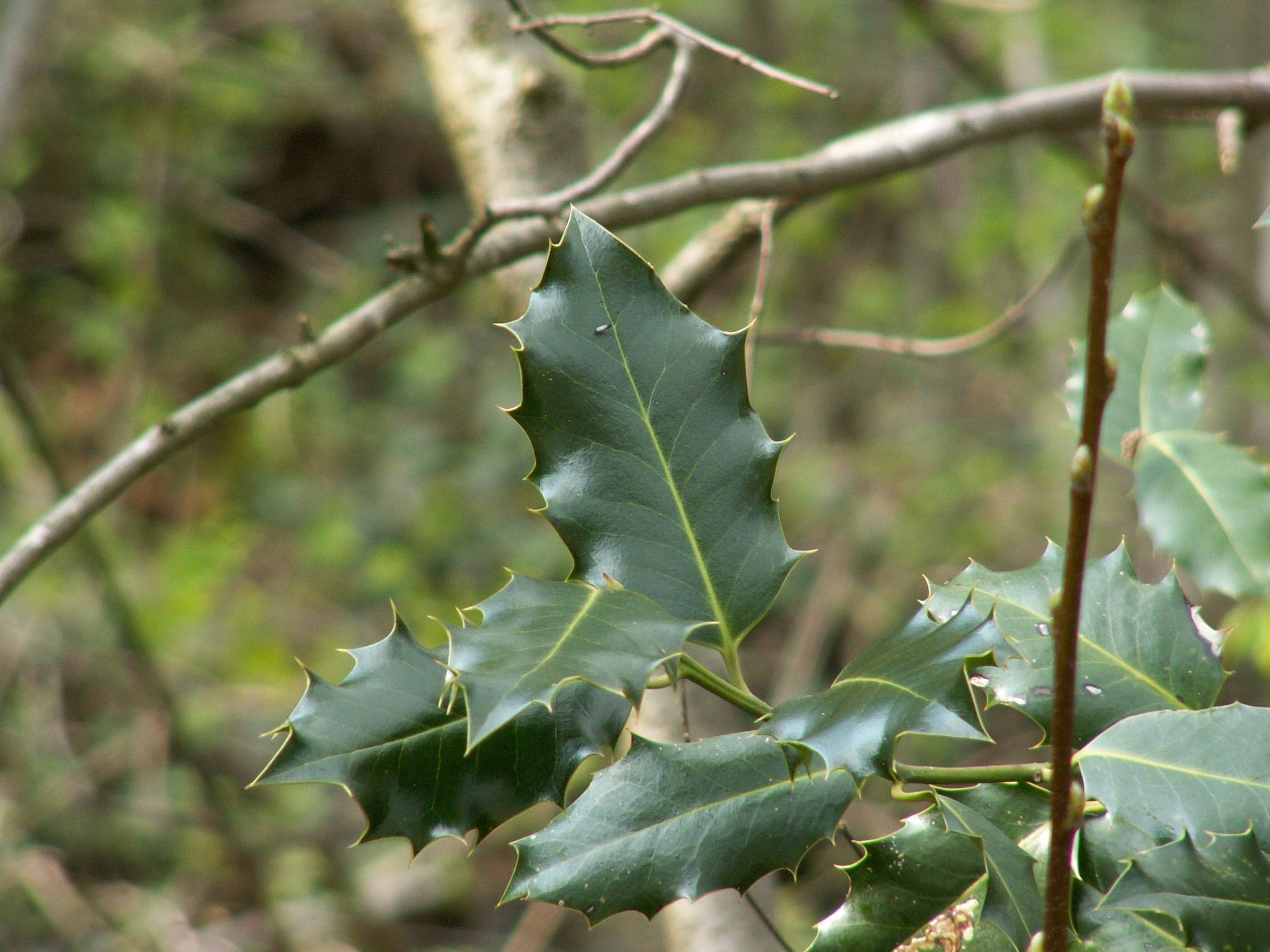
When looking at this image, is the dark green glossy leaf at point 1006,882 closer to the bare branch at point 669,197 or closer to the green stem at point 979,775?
the green stem at point 979,775

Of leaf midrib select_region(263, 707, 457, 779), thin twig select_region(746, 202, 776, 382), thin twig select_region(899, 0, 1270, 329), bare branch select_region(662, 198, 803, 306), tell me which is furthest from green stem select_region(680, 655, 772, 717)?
thin twig select_region(899, 0, 1270, 329)

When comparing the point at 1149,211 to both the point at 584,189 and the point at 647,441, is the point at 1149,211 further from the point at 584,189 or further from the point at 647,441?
the point at 647,441

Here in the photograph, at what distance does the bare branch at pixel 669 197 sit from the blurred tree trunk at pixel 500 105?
15 cm

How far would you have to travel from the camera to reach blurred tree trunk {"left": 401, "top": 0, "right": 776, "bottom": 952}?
1207mm

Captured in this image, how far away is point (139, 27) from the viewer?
3430mm

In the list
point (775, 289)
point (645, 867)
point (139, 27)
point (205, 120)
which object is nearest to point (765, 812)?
point (645, 867)

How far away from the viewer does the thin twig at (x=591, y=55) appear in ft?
3.08

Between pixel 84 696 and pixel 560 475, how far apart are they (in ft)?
8.87

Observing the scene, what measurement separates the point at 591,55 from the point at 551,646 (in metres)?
0.74

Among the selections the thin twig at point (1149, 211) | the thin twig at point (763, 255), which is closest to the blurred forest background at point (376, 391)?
the thin twig at point (1149, 211)

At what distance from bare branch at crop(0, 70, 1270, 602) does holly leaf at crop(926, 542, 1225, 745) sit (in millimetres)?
462

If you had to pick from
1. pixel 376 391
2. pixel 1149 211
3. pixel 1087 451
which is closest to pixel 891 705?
pixel 1087 451

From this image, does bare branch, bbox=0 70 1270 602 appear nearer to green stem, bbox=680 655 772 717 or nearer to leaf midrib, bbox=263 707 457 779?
leaf midrib, bbox=263 707 457 779

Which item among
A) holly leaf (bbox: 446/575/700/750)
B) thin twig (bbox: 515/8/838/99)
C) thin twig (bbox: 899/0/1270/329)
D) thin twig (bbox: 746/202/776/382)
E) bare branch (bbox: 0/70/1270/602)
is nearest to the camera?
holly leaf (bbox: 446/575/700/750)
